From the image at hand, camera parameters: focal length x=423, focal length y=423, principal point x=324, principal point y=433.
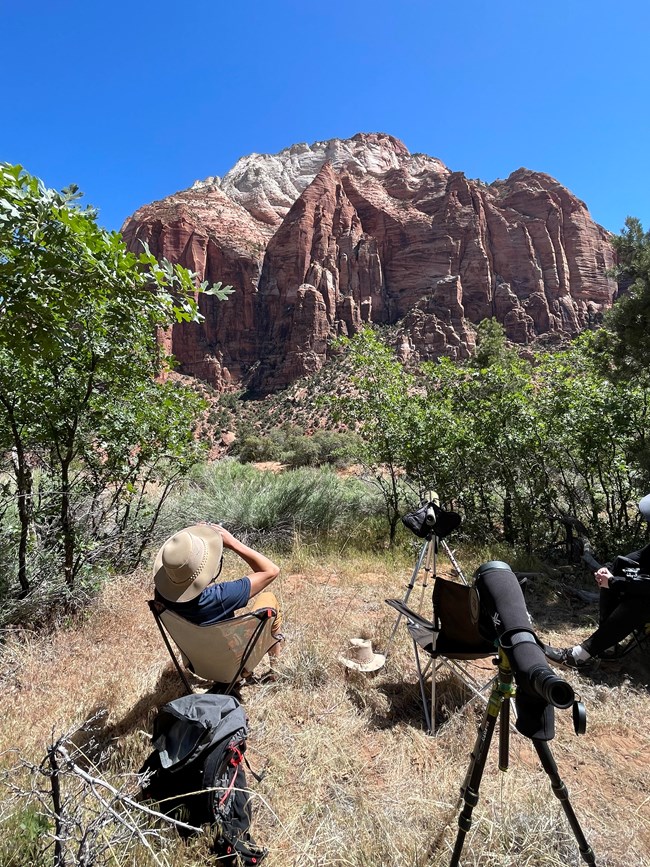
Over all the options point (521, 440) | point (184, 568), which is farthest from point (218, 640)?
point (521, 440)

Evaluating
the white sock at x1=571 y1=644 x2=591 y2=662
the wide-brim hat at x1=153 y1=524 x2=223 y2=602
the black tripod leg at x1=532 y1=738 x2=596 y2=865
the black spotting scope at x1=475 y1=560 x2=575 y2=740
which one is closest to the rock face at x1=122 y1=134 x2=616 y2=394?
the white sock at x1=571 y1=644 x2=591 y2=662

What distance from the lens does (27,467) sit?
364 cm

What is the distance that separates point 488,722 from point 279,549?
509 centimetres

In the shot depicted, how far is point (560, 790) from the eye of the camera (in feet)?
4.58

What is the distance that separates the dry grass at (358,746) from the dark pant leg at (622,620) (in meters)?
0.32

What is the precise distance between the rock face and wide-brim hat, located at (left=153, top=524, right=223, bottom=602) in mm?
62451

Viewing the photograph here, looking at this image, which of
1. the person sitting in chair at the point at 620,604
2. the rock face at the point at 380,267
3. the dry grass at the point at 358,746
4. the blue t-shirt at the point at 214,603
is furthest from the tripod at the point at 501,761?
the rock face at the point at 380,267

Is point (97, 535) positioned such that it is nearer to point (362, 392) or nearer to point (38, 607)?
point (38, 607)

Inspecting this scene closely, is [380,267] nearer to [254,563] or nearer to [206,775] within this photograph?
[254,563]

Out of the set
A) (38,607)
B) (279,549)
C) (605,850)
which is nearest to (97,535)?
(38,607)

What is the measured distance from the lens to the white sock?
330 cm

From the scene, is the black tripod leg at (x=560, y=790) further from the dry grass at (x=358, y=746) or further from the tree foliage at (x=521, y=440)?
the tree foliage at (x=521, y=440)

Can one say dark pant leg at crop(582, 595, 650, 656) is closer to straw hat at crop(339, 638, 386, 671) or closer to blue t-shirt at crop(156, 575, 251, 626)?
straw hat at crop(339, 638, 386, 671)

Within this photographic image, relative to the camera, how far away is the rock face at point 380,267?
2677 inches
